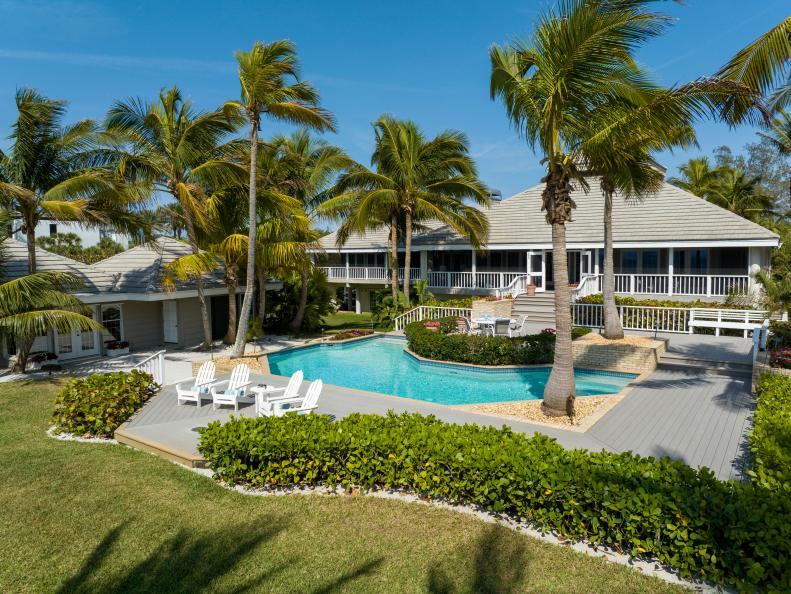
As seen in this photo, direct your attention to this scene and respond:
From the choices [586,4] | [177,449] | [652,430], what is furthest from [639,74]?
[177,449]

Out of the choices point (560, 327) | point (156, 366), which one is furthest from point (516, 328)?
point (156, 366)

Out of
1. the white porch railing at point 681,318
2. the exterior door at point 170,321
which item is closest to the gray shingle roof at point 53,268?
the exterior door at point 170,321

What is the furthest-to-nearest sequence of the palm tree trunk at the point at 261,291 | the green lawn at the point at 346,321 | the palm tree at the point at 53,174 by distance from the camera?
the green lawn at the point at 346,321 → the palm tree trunk at the point at 261,291 → the palm tree at the point at 53,174

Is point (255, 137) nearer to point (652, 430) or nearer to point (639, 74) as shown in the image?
point (639, 74)

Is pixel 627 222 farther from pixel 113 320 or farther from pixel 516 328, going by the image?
pixel 113 320

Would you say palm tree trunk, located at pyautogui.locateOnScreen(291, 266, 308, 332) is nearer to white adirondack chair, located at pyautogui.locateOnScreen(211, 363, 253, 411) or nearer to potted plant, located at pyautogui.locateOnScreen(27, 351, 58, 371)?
potted plant, located at pyautogui.locateOnScreen(27, 351, 58, 371)

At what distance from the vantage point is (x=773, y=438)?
22.1 ft

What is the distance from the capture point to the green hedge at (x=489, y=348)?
16078mm

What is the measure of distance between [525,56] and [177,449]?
9.48 metres

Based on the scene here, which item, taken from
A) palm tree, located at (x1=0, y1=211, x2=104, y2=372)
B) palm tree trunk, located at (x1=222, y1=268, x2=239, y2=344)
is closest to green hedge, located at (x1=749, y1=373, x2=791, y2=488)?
palm tree, located at (x1=0, y1=211, x2=104, y2=372)

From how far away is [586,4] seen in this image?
866 centimetres

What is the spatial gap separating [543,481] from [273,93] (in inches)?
532

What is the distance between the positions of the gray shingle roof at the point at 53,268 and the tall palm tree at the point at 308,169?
7.43 metres

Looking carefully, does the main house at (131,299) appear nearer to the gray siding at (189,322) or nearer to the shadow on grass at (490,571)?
the gray siding at (189,322)
